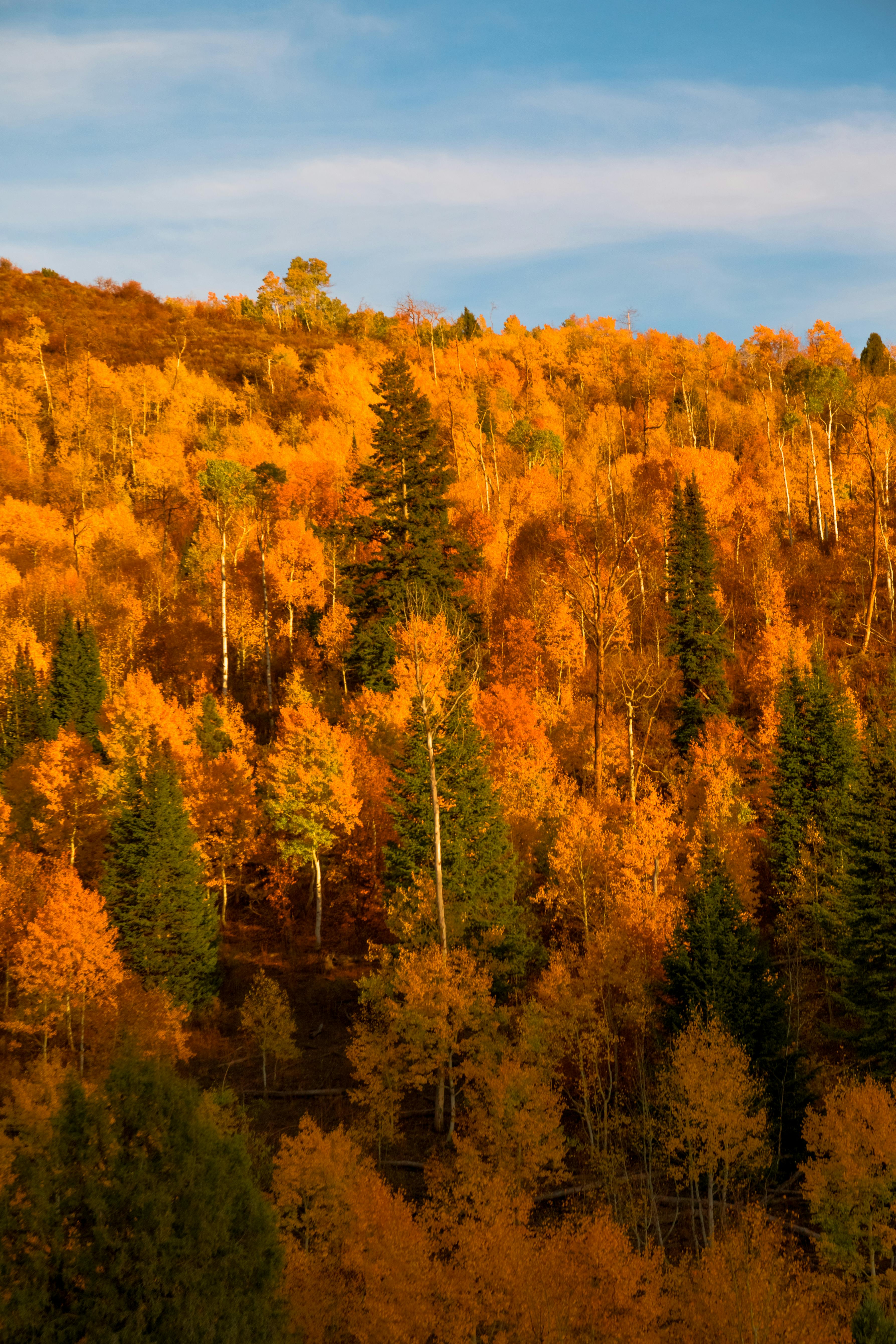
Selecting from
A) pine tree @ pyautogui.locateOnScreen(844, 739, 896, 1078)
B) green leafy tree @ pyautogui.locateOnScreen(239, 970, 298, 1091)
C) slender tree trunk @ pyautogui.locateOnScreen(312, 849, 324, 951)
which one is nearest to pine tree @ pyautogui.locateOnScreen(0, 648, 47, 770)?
slender tree trunk @ pyautogui.locateOnScreen(312, 849, 324, 951)

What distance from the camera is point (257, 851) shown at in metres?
43.8

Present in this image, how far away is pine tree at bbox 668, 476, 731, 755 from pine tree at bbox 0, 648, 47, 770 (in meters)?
34.2

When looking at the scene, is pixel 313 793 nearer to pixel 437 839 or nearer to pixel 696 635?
pixel 437 839

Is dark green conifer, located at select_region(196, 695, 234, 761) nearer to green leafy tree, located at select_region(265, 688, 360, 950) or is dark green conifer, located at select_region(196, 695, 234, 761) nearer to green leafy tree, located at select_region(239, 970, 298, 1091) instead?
green leafy tree, located at select_region(265, 688, 360, 950)

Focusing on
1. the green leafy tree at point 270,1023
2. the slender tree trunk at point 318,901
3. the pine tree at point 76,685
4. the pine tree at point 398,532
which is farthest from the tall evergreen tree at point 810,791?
the pine tree at point 76,685

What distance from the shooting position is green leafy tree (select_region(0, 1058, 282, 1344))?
13.6 metres

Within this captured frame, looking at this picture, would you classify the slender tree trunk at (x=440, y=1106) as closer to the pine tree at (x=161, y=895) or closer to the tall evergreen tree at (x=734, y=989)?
the tall evergreen tree at (x=734, y=989)

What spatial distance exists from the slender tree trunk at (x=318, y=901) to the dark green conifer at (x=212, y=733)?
8425 millimetres

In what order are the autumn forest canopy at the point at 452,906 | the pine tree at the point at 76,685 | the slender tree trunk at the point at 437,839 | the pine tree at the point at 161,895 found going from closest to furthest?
Answer: the autumn forest canopy at the point at 452,906
the slender tree trunk at the point at 437,839
the pine tree at the point at 161,895
the pine tree at the point at 76,685

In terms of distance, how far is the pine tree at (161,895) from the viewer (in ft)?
114

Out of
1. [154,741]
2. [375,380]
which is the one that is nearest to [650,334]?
[375,380]

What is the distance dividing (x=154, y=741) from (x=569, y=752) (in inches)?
795

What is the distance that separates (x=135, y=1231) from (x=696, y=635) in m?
37.2

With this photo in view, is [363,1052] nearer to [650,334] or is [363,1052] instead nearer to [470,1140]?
[470,1140]
